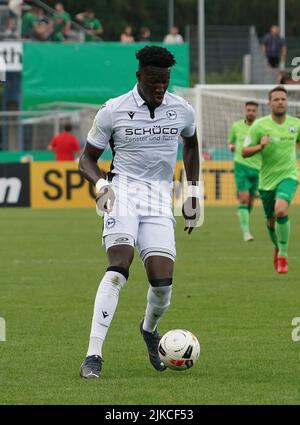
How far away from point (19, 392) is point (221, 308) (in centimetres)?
472

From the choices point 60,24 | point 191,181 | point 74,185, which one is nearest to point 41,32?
point 60,24

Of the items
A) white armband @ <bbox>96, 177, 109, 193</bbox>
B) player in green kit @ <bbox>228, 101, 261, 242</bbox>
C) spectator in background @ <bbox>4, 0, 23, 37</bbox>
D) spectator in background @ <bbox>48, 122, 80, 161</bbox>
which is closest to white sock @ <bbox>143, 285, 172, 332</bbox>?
white armband @ <bbox>96, 177, 109, 193</bbox>

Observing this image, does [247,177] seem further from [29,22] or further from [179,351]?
[29,22]

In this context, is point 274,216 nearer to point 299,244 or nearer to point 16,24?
point 299,244

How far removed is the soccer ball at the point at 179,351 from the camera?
8438mm

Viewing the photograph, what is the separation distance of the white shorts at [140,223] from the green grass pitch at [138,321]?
888mm

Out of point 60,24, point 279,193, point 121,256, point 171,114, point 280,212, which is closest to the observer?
point 121,256

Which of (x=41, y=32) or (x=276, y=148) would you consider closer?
(x=276, y=148)

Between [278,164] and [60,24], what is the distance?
2440 cm

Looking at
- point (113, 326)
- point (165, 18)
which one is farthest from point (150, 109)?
point (165, 18)

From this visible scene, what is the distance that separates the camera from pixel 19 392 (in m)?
7.70

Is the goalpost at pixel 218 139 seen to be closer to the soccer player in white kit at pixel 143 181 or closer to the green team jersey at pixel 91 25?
the green team jersey at pixel 91 25

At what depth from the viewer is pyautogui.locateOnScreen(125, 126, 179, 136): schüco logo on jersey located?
859 centimetres

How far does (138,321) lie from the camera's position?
443 inches
